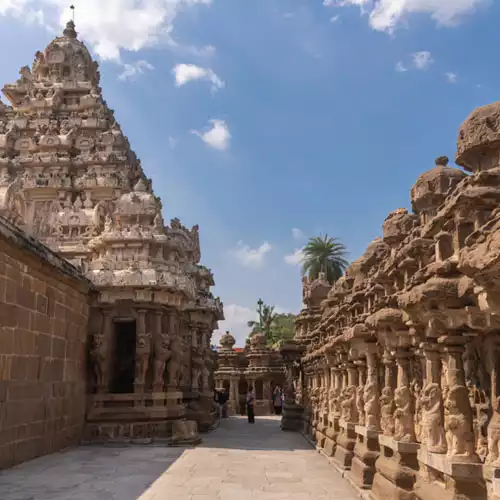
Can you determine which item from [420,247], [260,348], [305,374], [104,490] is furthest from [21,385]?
[260,348]

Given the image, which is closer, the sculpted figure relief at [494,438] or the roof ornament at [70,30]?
the sculpted figure relief at [494,438]

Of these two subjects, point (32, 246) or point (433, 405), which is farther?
point (32, 246)

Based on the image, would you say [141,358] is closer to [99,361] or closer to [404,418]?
[99,361]

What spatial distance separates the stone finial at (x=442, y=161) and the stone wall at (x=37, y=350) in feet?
21.1

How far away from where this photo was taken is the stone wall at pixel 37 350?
9.20m

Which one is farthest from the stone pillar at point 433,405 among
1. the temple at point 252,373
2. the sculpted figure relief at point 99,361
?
the temple at point 252,373

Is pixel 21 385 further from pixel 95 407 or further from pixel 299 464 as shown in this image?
pixel 299 464

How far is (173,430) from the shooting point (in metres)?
13.3

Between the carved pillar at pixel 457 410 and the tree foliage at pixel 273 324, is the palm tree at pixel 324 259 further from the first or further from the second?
the carved pillar at pixel 457 410

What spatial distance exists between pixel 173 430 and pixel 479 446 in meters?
9.65

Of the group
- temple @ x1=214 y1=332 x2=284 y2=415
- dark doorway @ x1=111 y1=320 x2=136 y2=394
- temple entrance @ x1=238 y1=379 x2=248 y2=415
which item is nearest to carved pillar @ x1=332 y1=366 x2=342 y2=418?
dark doorway @ x1=111 y1=320 x2=136 y2=394

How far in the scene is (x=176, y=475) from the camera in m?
9.05

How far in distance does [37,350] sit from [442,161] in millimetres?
7900

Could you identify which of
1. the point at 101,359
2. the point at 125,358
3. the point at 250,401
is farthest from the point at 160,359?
the point at 250,401
